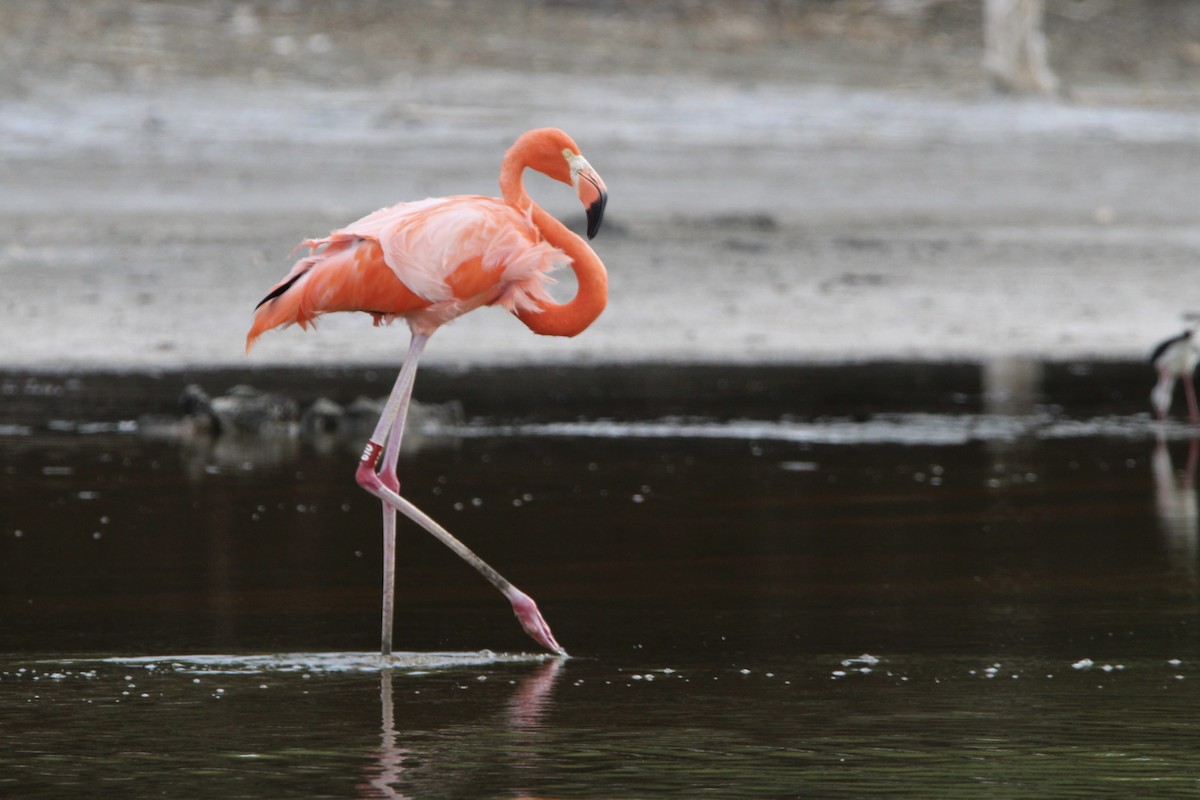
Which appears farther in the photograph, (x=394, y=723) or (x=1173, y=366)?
(x=1173, y=366)

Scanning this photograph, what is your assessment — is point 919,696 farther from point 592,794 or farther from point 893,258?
point 893,258

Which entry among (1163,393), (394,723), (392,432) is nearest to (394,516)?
(392,432)

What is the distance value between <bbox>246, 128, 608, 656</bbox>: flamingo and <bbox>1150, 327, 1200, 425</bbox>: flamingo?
203 inches

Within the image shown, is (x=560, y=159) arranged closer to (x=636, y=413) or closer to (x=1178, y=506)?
(x=1178, y=506)

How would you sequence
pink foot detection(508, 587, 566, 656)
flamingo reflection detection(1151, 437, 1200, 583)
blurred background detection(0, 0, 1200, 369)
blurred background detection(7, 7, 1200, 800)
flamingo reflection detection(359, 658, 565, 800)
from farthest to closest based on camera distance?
blurred background detection(0, 0, 1200, 369)
flamingo reflection detection(1151, 437, 1200, 583)
pink foot detection(508, 587, 566, 656)
blurred background detection(7, 7, 1200, 800)
flamingo reflection detection(359, 658, 565, 800)

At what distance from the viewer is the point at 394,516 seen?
18.1 feet

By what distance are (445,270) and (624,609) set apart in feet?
3.41

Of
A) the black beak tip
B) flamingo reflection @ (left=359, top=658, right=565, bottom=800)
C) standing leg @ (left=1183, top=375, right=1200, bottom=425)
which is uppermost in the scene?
the black beak tip

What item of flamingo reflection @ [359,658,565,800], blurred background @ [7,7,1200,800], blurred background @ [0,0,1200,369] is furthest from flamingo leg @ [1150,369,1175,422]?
flamingo reflection @ [359,658,565,800]

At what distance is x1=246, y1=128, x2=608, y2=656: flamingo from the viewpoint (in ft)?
17.7

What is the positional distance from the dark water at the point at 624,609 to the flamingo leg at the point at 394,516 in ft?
0.36

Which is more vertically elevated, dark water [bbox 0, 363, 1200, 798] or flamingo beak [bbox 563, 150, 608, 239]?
flamingo beak [bbox 563, 150, 608, 239]

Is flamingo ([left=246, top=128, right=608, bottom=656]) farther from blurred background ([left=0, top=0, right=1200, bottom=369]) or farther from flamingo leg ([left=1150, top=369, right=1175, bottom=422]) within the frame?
blurred background ([left=0, top=0, right=1200, bottom=369])

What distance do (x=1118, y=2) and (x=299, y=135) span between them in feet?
35.6
